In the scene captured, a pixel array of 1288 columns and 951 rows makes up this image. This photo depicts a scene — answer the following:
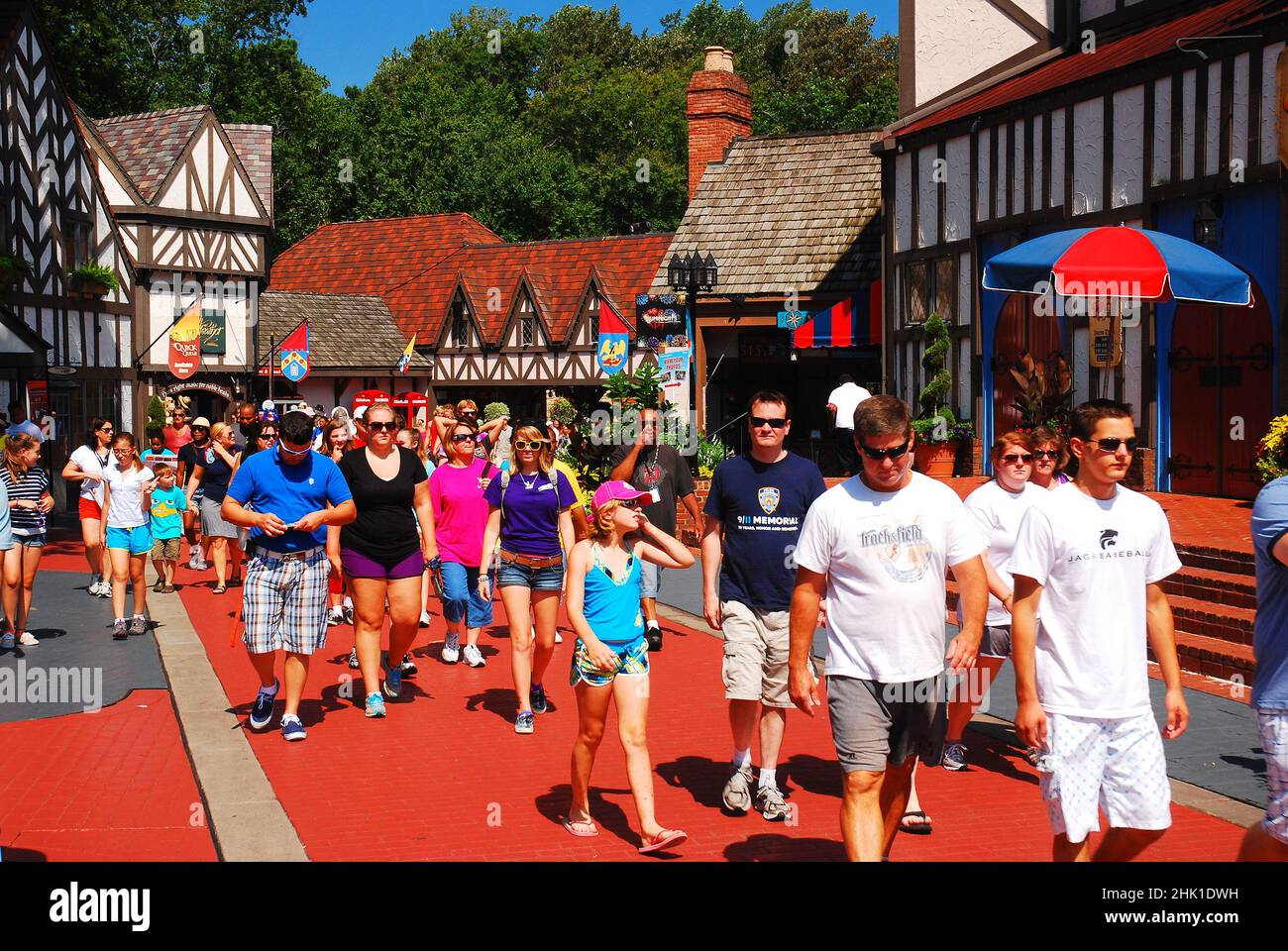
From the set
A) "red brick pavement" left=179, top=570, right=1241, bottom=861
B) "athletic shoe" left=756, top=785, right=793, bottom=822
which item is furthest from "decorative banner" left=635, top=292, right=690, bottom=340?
"athletic shoe" left=756, top=785, right=793, bottom=822

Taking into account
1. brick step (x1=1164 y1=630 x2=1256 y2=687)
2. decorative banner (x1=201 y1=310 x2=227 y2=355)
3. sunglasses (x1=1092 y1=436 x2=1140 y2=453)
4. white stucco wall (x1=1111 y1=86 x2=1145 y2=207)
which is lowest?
brick step (x1=1164 y1=630 x2=1256 y2=687)

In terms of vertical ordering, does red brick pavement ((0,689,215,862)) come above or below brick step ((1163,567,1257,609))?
below

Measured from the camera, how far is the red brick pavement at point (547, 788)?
20.3 feet

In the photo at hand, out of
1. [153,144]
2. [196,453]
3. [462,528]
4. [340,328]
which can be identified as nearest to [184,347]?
[153,144]

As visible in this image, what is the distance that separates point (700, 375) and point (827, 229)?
14.2ft

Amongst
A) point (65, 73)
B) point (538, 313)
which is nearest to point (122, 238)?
point (65, 73)

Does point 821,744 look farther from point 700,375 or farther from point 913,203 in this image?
point 700,375

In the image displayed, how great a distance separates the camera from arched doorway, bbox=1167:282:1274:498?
1526cm

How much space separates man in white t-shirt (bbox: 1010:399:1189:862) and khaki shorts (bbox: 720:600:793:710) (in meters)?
1.98

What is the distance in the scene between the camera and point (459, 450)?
35.1 ft

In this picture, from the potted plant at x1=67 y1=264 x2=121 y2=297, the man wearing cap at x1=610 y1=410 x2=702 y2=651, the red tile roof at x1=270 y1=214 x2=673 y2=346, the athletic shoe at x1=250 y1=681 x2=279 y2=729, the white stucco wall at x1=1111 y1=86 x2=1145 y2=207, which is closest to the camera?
the athletic shoe at x1=250 y1=681 x2=279 y2=729

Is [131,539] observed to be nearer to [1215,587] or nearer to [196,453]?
[196,453]

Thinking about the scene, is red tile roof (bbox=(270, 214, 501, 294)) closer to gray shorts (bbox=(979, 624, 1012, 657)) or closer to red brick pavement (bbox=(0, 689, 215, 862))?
red brick pavement (bbox=(0, 689, 215, 862))

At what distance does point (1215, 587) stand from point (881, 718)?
Result: 7.18 meters
